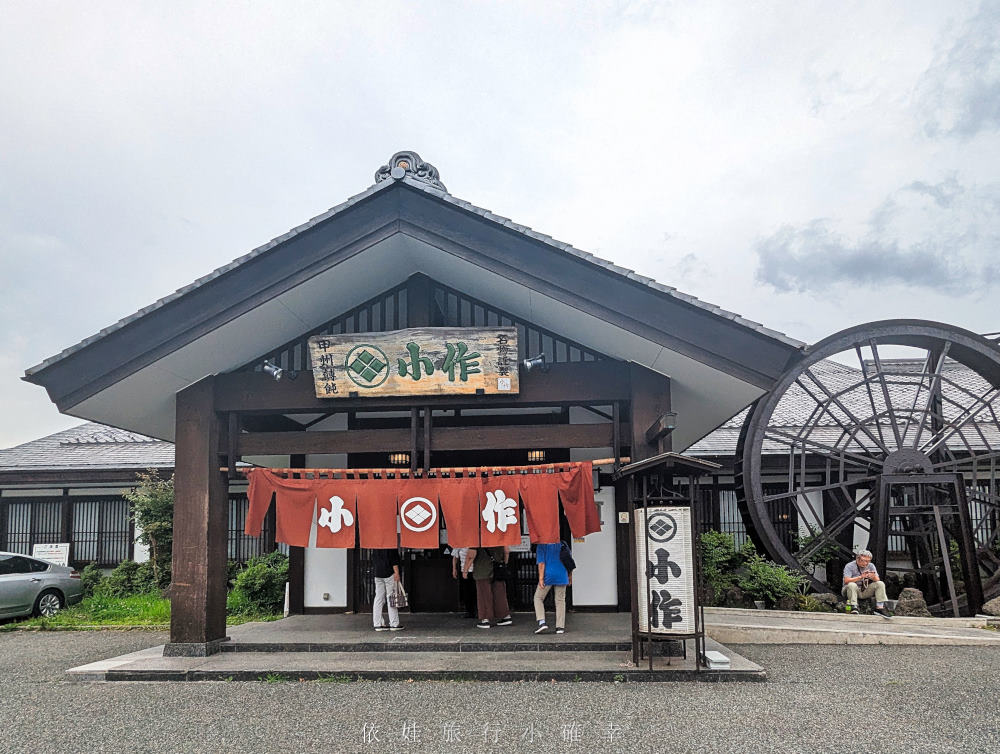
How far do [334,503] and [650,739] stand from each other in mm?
4594

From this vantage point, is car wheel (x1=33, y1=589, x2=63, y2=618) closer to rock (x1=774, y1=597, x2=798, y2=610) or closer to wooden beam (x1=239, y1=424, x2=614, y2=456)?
wooden beam (x1=239, y1=424, x2=614, y2=456)

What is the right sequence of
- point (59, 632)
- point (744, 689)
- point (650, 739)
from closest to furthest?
1. point (650, 739)
2. point (744, 689)
3. point (59, 632)

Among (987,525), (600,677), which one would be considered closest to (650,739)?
(600,677)

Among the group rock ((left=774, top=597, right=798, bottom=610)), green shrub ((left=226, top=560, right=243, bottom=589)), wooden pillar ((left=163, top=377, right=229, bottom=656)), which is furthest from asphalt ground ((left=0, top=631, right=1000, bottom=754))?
green shrub ((left=226, top=560, right=243, bottom=589))

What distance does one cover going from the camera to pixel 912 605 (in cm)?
1248

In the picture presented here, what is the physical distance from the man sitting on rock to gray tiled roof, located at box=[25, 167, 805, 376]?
5958 mm

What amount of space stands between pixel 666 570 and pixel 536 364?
259 centimetres

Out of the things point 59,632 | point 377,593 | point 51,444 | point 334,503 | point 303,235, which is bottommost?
point 59,632

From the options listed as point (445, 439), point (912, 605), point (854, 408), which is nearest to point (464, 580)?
point (445, 439)

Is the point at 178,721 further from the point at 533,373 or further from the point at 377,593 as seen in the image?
the point at 533,373

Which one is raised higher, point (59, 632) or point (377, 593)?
point (377, 593)

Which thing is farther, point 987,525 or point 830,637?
point 987,525

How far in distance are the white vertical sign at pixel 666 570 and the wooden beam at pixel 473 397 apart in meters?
1.57

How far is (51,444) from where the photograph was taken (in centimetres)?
1928
